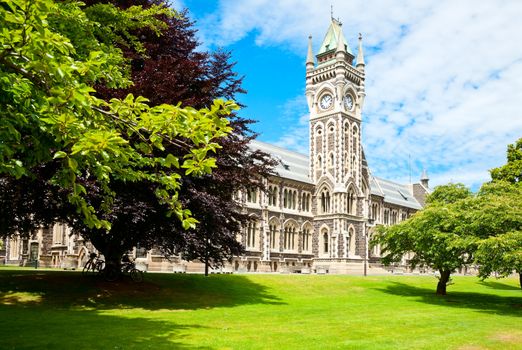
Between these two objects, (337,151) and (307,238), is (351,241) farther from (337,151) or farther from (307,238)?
(337,151)

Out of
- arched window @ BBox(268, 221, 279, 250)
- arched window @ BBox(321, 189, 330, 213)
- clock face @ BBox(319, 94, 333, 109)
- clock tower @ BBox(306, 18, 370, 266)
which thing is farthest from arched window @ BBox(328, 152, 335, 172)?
arched window @ BBox(268, 221, 279, 250)

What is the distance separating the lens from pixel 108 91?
1834 centimetres

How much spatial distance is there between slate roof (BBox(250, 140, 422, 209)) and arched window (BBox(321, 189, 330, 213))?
226 centimetres

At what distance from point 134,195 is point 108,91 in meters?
4.06

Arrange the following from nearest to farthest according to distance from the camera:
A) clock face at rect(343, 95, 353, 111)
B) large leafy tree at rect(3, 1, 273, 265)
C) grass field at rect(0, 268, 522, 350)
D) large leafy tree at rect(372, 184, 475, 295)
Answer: grass field at rect(0, 268, 522, 350) < large leafy tree at rect(3, 1, 273, 265) < large leafy tree at rect(372, 184, 475, 295) < clock face at rect(343, 95, 353, 111)

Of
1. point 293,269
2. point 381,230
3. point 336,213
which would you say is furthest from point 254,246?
point 381,230

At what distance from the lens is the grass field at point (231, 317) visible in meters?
12.5

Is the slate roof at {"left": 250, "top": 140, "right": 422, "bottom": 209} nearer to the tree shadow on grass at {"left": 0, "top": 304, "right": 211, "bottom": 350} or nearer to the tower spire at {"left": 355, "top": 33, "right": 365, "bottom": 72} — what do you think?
the tower spire at {"left": 355, "top": 33, "right": 365, "bottom": 72}

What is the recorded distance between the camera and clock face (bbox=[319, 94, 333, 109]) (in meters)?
65.6

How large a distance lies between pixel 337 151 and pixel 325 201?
673 centimetres

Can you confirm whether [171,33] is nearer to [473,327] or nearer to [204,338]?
[204,338]

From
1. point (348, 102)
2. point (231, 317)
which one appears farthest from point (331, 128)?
point (231, 317)

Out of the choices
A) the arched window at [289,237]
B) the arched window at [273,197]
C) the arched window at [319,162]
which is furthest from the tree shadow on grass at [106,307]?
the arched window at [319,162]

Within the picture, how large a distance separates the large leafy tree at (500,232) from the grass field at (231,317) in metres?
2.28
